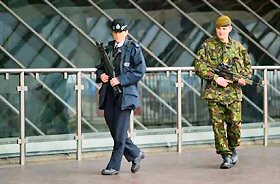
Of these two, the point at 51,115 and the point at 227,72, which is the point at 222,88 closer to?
the point at 227,72

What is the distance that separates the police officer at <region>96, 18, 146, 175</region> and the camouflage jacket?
82 centimetres

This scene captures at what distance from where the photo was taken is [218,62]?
7.91m

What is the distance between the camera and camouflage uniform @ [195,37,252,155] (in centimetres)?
789

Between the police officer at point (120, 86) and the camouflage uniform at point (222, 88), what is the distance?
34.2 inches

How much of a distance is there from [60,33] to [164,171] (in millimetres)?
6950

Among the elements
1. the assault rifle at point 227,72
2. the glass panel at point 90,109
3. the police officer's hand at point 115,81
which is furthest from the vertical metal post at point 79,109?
the assault rifle at point 227,72

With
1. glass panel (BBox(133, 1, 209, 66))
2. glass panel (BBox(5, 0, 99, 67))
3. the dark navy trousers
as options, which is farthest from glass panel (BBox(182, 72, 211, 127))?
glass panel (BBox(133, 1, 209, 66))

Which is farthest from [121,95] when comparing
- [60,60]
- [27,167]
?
[60,60]

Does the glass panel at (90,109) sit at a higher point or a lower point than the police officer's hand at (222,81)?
lower

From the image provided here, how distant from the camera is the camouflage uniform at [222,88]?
311 inches

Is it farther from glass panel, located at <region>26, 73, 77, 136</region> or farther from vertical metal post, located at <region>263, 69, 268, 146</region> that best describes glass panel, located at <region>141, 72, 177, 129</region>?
vertical metal post, located at <region>263, 69, 268, 146</region>

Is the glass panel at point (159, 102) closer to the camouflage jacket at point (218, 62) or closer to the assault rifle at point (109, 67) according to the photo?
the camouflage jacket at point (218, 62)

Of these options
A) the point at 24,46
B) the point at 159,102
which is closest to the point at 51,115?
the point at 159,102

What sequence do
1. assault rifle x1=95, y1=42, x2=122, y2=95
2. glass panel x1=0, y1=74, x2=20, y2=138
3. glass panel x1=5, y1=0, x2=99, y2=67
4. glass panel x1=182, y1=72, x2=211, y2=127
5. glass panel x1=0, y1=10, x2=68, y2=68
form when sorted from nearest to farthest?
assault rifle x1=95, y1=42, x2=122, y2=95 → glass panel x1=0, y1=74, x2=20, y2=138 → glass panel x1=182, y1=72, x2=211, y2=127 → glass panel x1=0, y1=10, x2=68, y2=68 → glass panel x1=5, y1=0, x2=99, y2=67
